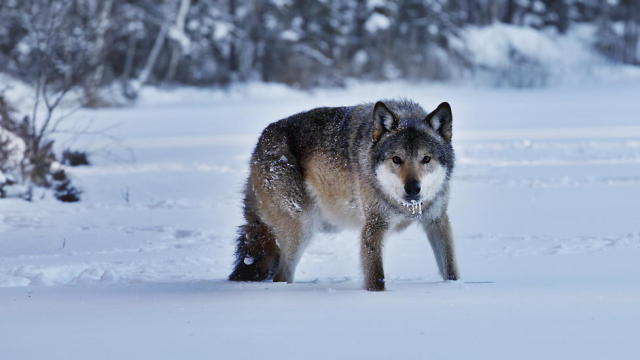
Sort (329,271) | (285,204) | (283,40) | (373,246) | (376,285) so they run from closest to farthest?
(376,285)
(373,246)
(285,204)
(329,271)
(283,40)

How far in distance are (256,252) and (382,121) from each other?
174 centimetres

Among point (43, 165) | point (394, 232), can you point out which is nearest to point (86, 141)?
point (43, 165)

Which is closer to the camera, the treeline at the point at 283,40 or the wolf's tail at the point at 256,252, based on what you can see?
the wolf's tail at the point at 256,252

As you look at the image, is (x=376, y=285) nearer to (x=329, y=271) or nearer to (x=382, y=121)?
(x=382, y=121)

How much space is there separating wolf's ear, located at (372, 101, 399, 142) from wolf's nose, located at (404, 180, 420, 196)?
638 mm

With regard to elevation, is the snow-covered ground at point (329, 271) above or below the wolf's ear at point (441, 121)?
below

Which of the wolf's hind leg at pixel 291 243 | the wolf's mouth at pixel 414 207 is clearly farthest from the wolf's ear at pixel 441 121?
the wolf's hind leg at pixel 291 243

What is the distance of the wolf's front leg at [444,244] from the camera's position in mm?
6184

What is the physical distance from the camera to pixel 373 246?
5.98 m

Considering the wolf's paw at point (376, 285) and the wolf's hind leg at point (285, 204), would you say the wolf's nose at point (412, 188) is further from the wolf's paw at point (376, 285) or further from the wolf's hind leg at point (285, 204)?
the wolf's hind leg at point (285, 204)

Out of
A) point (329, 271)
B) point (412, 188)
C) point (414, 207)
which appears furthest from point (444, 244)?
point (329, 271)

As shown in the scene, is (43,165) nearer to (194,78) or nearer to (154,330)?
(154,330)

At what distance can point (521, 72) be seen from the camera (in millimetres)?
43094

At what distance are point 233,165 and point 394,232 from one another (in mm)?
8881
